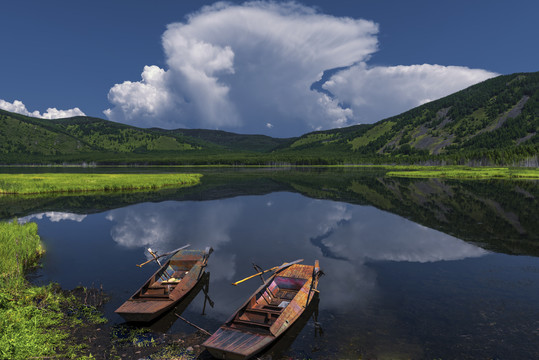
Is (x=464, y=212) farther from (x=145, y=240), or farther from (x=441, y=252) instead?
(x=145, y=240)

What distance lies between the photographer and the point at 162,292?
16.5 metres

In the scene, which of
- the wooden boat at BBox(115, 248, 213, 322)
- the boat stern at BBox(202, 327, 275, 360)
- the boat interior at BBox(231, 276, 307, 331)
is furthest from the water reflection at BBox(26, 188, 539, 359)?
the boat stern at BBox(202, 327, 275, 360)

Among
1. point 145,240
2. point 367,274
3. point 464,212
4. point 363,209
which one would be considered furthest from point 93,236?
point 464,212

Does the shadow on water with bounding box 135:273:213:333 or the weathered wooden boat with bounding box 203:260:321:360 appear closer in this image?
the weathered wooden boat with bounding box 203:260:321:360

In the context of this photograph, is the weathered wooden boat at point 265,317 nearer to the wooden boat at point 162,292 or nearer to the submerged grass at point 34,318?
the wooden boat at point 162,292

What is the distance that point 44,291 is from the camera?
56.0ft

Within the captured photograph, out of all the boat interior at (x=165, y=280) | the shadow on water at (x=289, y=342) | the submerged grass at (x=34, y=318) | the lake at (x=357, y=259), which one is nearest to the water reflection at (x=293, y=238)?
the lake at (x=357, y=259)

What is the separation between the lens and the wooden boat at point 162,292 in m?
14.2

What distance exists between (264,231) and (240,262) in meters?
11.8

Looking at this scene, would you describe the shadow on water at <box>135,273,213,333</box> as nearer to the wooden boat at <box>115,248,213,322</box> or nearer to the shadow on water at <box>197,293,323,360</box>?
the wooden boat at <box>115,248,213,322</box>

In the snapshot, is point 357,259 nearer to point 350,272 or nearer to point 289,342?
point 350,272

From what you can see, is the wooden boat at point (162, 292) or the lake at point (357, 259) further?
the wooden boat at point (162, 292)

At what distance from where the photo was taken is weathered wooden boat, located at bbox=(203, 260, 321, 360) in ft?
37.0

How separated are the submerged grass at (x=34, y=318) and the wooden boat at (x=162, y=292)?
6.87ft
